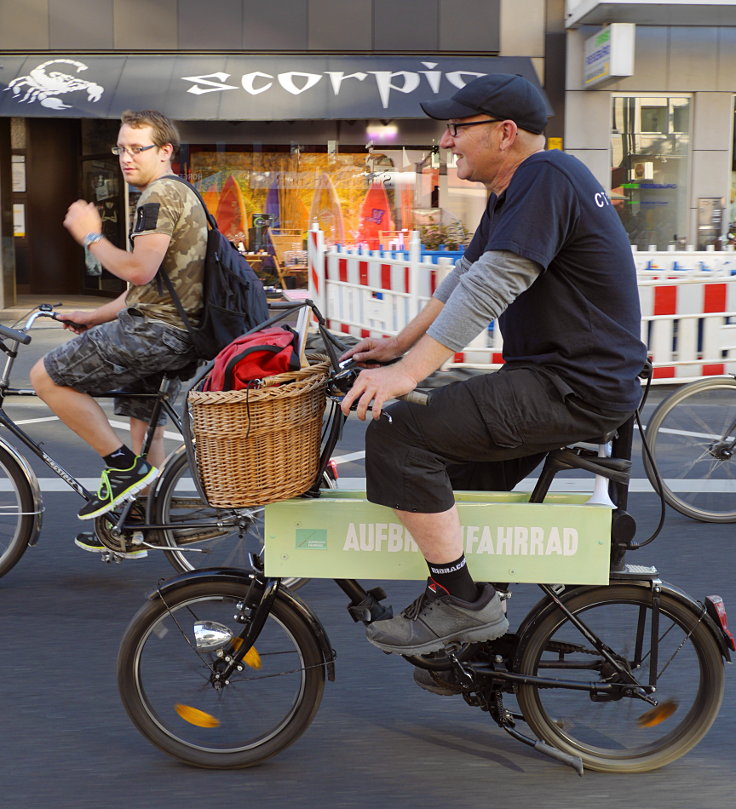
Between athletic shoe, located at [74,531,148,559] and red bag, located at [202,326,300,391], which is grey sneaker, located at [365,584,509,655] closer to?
red bag, located at [202,326,300,391]

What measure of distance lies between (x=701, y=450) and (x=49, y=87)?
11.2 m

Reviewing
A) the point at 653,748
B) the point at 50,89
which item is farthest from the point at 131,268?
the point at 50,89

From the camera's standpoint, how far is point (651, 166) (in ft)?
52.4

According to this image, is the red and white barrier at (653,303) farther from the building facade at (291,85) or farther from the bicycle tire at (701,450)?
the bicycle tire at (701,450)

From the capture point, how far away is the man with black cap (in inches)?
109

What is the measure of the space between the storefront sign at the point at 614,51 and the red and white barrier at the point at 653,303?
4072 mm

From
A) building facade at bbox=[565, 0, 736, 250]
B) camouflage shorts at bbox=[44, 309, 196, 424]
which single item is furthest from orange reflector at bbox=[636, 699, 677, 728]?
building facade at bbox=[565, 0, 736, 250]

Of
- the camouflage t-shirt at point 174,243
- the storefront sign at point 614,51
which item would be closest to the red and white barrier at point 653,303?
the storefront sign at point 614,51

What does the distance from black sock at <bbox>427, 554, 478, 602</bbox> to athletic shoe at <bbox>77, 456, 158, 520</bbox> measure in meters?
1.72

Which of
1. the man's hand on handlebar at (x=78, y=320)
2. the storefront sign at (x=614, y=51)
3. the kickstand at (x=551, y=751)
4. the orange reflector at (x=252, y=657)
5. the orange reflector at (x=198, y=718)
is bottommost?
the kickstand at (x=551, y=751)

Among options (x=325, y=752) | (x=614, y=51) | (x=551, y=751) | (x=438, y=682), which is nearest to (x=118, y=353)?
(x=325, y=752)

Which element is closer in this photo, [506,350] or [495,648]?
[506,350]

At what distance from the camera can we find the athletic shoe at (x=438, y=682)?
3.18 m

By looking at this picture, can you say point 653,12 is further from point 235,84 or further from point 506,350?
point 506,350
